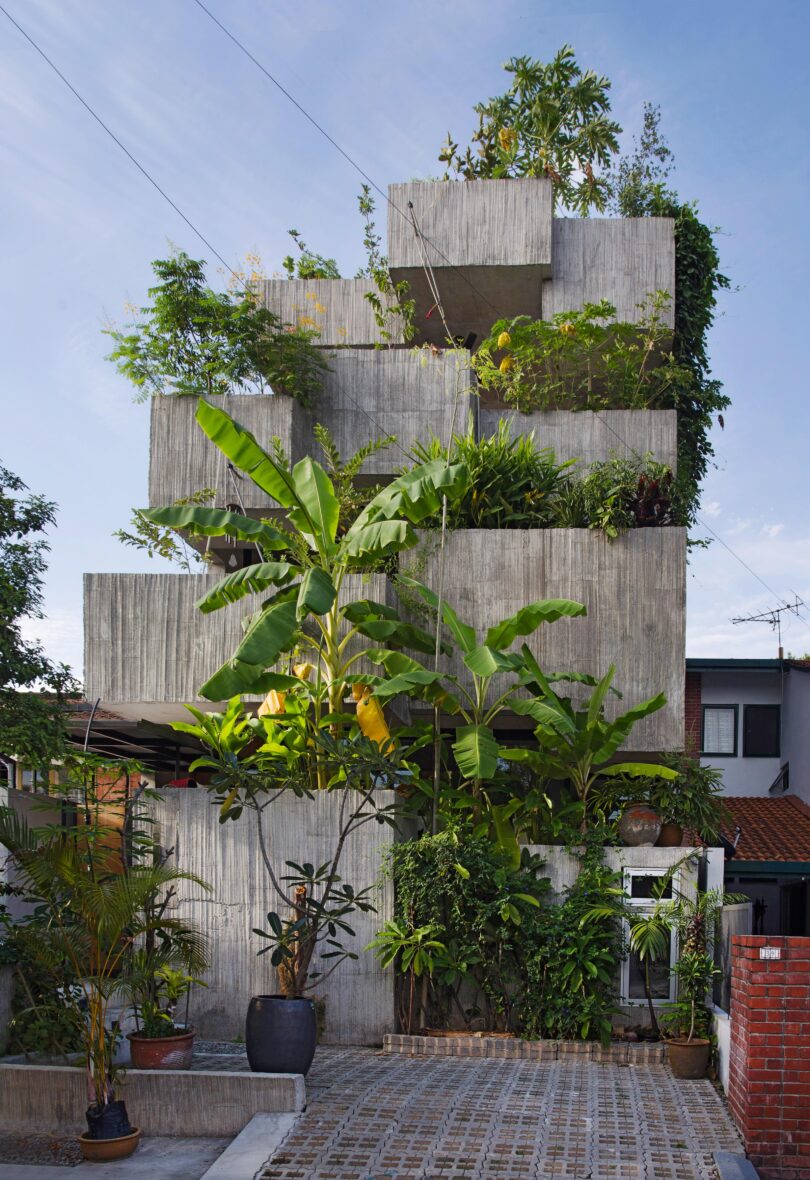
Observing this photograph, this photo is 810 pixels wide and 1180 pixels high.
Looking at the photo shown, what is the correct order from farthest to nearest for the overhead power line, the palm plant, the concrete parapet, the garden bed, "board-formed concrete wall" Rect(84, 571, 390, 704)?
"board-formed concrete wall" Rect(84, 571, 390, 704), the overhead power line, the garden bed, the concrete parapet, the palm plant

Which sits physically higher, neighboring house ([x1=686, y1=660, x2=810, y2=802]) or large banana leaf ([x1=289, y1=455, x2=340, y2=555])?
large banana leaf ([x1=289, y1=455, x2=340, y2=555])

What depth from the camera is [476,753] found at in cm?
1023

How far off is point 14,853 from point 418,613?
16.1 feet

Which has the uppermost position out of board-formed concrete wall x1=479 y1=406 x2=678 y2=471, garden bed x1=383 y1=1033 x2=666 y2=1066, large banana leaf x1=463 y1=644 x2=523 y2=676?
board-formed concrete wall x1=479 y1=406 x2=678 y2=471

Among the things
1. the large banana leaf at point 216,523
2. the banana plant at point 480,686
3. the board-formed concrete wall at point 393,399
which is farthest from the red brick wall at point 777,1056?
Answer: the board-formed concrete wall at point 393,399

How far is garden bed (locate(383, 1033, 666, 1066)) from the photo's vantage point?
9891 millimetres

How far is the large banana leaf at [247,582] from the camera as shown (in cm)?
1072

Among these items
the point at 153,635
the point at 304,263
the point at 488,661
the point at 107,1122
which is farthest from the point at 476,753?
the point at 304,263

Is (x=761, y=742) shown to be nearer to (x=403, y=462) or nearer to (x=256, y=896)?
(x=403, y=462)

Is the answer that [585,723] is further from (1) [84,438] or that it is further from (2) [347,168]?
(2) [347,168]

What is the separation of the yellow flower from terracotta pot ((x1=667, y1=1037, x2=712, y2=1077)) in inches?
500

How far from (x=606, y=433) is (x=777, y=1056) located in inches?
331

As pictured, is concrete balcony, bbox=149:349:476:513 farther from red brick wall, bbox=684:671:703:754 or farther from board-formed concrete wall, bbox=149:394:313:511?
red brick wall, bbox=684:671:703:754

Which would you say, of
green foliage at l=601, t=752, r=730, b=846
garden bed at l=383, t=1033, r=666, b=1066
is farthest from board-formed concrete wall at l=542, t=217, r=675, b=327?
garden bed at l=383, t=1033, r=666, b=1066
